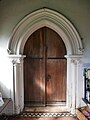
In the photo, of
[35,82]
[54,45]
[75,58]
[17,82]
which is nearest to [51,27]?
[54,45]

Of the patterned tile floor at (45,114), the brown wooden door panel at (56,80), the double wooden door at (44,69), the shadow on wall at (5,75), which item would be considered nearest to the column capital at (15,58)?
the shadow on wall at (5,75)

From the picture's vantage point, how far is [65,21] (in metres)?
Answer: 4.43

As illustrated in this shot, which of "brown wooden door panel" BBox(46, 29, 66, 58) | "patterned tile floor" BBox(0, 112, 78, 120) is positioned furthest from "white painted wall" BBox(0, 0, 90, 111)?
"patterned tile floor" BBox(0, 112, 78, 120)

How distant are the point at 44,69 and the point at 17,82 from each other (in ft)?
2.42

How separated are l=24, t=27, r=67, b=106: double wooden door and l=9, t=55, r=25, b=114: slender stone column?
0.80ft

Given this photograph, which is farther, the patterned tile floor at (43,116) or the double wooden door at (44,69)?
the double wooden door at (44,69)

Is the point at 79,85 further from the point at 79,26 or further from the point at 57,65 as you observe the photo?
the point at 79,26

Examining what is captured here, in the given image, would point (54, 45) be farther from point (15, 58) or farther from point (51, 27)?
point (15, 58)

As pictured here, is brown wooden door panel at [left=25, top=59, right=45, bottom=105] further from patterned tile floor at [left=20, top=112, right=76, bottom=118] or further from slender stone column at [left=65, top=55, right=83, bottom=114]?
slender stone column at [left=65, top=55, right=83, bottom=114]

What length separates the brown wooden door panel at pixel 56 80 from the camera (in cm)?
486

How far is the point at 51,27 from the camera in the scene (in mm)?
4633

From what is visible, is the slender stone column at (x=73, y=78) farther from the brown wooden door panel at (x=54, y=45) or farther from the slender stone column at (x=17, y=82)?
the slender stone column at (x=17, y=82)

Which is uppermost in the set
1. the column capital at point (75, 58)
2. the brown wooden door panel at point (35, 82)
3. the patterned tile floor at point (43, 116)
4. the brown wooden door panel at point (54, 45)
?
the brown wooden door panel at point (54, 45)

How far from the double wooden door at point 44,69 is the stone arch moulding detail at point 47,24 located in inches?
10.4
